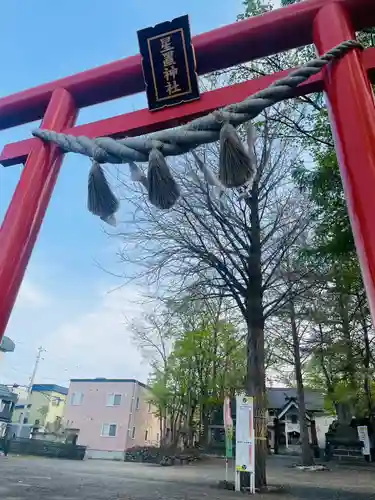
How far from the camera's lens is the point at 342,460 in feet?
67.2

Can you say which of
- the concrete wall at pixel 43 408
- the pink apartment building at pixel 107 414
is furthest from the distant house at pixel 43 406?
the pink apartment building at pixel 107 414

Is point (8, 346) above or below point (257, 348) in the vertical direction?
above

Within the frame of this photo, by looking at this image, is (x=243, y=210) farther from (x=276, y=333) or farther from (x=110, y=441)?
(x=110, y=441)

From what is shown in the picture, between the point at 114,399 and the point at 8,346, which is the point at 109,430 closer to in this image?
the point at 114,399

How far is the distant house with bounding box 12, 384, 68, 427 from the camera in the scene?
98.9ft

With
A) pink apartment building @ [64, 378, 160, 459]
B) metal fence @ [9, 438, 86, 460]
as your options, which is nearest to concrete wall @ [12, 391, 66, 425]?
pink apartment building @ [64, 378, 160, 459]

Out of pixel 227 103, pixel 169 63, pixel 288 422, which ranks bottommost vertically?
pixel 227 103

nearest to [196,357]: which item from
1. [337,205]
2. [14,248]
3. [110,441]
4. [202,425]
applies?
[202,425]

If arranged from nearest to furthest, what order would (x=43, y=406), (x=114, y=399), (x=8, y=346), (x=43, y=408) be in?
(x=8, y=346) → (x=114, y=399) → (x=43, y=408) → (x=43, y=406)

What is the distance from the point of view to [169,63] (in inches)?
93.4

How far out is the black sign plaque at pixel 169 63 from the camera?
2.30m

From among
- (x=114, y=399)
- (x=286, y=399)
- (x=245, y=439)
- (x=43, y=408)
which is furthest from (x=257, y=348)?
(x=43, y=408)

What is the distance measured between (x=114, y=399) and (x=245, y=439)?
808 inches

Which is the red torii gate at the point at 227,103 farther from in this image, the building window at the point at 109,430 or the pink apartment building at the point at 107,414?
the building window at the point at 109,430
